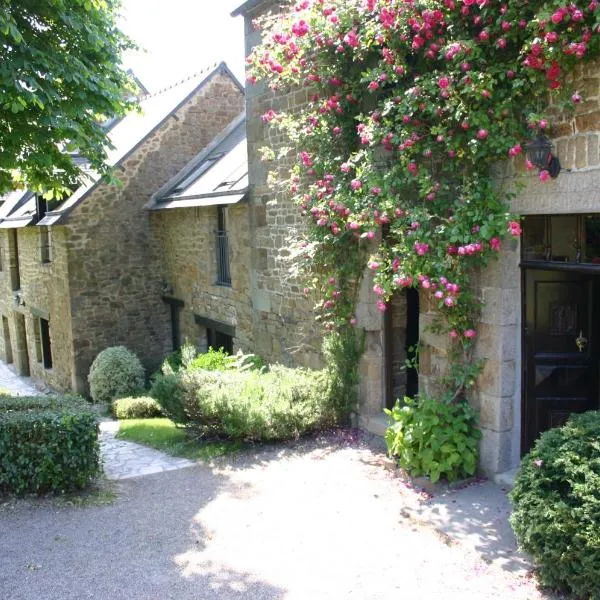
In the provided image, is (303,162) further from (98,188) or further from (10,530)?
(98,188)

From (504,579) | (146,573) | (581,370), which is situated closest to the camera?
(504,579)

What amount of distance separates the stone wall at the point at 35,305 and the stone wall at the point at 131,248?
0.38 metres

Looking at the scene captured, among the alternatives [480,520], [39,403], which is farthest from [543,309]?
[39,403]

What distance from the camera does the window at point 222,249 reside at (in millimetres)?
12250

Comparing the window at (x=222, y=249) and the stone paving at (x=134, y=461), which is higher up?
the window at (x=222, y=249)

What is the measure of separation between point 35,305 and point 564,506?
1610 centimetres

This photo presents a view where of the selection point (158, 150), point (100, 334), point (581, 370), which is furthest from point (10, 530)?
point (158, 150)

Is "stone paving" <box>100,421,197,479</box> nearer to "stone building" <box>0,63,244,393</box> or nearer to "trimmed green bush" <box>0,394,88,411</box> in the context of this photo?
"trimmed green bush" <box>0,394,88,411</box>

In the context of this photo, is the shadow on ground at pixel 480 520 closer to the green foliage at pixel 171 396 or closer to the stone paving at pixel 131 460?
the stone paving at pixel 131 460

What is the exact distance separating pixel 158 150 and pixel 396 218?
33.0ft

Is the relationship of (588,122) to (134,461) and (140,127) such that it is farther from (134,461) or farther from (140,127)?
(140,127)

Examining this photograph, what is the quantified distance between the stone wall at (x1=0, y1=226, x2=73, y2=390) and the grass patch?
205 inches

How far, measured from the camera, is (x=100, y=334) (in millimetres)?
14750

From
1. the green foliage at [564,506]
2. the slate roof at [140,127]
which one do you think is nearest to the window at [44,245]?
the slate roof at [140,127]
